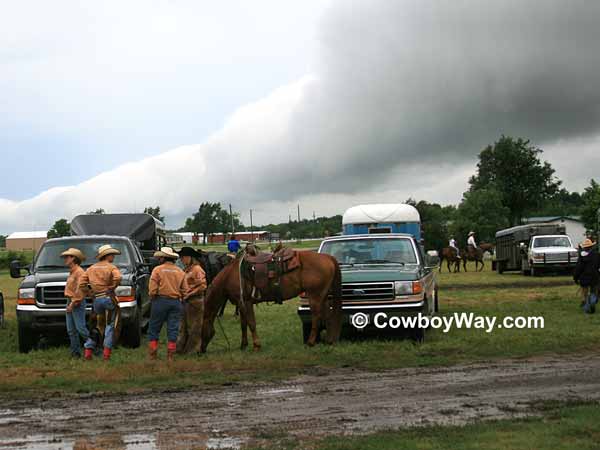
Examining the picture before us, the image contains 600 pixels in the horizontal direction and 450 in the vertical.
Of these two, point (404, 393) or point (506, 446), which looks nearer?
point (506, 446)

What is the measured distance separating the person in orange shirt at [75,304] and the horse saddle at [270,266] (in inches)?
104

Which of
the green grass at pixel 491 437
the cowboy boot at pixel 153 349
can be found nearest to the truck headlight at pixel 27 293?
the cowboy boot at pixel 153 349

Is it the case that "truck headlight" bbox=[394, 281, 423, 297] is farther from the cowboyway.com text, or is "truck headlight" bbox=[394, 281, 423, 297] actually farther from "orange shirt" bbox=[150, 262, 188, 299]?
"orange shirt" bbox=[150, 262, 188, 299]

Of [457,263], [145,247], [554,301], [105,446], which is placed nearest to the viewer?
[105,446]

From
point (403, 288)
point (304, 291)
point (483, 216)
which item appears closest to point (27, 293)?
point (304, 291)

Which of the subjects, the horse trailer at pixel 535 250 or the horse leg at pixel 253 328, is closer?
the horse leg at pixel 253 328


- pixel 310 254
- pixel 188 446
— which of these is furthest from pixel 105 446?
pixel 310 254

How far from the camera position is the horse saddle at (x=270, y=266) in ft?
40.4

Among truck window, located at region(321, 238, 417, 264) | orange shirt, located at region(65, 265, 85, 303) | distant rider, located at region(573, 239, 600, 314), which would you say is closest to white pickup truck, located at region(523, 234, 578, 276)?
distant rider, located at region(573, 239, 600, 314)

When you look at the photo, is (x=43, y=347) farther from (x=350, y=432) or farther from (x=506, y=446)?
(x=506, y=446)

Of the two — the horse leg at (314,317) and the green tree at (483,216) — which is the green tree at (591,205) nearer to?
the green tree at (483,216)

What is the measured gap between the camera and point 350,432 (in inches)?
261

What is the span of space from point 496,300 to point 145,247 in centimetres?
1091

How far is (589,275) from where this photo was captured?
1698 cm
